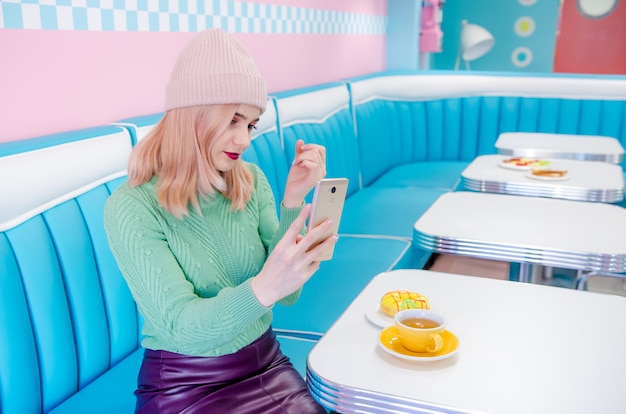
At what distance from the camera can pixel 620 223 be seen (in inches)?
78.3

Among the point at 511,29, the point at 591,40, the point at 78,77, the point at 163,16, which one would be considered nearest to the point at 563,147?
the point at 163,16

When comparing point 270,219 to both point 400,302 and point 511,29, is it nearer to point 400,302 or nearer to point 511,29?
point 400,302

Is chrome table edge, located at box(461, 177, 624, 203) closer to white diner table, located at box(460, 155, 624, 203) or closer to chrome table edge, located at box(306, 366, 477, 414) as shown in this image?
white diner table, located at box(460, 155, 624, 203)

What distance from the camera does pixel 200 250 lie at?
4.49 ft

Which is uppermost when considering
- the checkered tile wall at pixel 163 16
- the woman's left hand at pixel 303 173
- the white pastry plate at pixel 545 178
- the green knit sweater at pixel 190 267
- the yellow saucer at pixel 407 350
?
the checkered tile wall at pixel 163 16

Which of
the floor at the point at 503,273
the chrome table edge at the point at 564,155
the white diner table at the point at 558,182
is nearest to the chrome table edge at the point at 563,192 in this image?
the white diner table at the point at 558,182

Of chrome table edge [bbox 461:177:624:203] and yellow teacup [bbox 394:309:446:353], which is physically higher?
yellow teacup [bbox 394:309:446:353]

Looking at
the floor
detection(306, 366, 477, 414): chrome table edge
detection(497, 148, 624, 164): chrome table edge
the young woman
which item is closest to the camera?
Result: detection(306, 366, 477, 414): chrome table edge

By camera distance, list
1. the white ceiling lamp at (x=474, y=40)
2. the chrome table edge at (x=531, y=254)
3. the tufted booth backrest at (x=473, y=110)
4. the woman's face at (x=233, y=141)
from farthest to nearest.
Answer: the white ceiling lamp at (x=474, y=40)
the tufted booth backrest at (x=473, y=110)
the chrome table edge at (x=531, y=254)
the woman's face at (x=233, y=141)

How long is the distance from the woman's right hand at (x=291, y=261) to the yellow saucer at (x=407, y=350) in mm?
197

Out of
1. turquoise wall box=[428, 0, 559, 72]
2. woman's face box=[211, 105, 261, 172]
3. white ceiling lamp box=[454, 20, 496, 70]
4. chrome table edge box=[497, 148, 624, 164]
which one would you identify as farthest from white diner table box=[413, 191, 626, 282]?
turquoise wall box=[428, 0, 559, 72]

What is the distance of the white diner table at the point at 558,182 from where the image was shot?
7.95 ft

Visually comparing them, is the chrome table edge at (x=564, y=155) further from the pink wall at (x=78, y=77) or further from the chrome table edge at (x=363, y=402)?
the chrome table edge at (x=363, y=402)

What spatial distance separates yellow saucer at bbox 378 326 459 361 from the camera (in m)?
1.12
